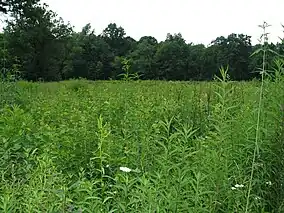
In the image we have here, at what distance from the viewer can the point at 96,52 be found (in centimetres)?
7644

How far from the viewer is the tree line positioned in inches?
1129

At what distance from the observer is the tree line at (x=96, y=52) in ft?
94.1

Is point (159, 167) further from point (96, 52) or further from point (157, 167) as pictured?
point (96, 52)

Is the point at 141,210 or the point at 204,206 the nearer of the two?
the point at 141,210

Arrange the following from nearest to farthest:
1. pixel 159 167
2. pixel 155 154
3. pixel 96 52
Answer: pixel 159 167 < pixel 155 154 < pixel 96 52

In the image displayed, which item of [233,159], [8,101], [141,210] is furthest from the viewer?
[8,101]

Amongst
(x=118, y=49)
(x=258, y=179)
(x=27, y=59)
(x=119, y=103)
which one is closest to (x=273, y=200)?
(x=258, y=179)

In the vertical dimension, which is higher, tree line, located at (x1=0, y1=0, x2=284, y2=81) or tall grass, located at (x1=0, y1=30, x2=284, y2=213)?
tree line, located at (x1=0, y1=0, x2=284, y2=81)

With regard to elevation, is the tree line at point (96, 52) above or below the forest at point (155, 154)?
above

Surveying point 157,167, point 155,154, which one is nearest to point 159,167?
point 157,167

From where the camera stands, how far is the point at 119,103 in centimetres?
689

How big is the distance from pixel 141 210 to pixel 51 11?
Result: 4475 cm

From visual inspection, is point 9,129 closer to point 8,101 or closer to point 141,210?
point 141,210

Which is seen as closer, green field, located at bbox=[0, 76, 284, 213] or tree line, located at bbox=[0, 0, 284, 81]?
green field, located at bbox=[0, 76, 284, 213]
